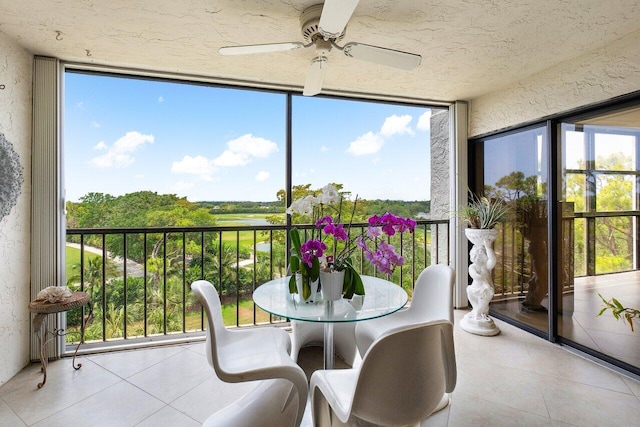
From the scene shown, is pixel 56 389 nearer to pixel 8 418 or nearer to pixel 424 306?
pixel 8 418

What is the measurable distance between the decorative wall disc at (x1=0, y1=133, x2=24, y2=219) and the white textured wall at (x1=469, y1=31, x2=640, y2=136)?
402cm

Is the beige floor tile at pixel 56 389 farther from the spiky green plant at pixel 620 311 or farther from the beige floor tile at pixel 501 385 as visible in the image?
the spiky green plant at pixel 620 311

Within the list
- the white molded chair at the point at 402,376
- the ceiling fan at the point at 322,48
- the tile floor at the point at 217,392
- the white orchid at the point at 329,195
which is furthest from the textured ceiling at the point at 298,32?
the tile floor at the point at 217,392

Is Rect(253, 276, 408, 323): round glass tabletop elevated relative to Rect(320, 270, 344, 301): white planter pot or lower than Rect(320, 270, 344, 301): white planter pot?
lower

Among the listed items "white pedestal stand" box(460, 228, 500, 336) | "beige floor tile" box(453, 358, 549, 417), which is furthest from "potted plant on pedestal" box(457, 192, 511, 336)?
"beige floor tile" box(453, 358, 549, 417)

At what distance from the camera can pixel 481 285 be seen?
299 cm

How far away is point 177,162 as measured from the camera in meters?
3.95

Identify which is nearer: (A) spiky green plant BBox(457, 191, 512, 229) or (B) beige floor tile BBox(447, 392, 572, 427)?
(B) beige floor tile BBox(447, 392, 572, 427)

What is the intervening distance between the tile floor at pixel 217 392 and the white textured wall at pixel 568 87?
199 centimetres

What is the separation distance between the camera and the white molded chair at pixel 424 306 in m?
1.92

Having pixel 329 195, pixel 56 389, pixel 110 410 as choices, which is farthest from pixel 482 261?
pixel 56 389

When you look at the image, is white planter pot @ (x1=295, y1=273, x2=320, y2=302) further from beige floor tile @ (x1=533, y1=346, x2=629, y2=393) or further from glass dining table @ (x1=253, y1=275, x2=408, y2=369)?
beige floor tile @ (x1=533, y1=346, x2=629, y2=393)

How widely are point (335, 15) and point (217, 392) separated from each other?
2.24 m

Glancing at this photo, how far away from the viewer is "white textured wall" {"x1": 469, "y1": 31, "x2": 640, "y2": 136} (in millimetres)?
2119
